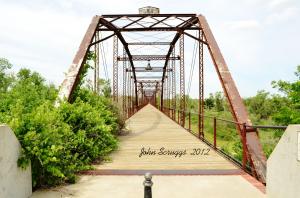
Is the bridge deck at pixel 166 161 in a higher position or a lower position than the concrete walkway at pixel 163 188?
higher

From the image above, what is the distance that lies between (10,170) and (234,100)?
242 inches

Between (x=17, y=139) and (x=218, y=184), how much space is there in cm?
330

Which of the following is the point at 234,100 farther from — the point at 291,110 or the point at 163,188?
the point at 291,110

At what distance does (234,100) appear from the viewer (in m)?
9.20

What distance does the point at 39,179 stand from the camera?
5676mm

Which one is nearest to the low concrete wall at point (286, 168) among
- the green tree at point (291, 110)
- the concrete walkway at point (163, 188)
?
the concrete walkway at point (163, 188)

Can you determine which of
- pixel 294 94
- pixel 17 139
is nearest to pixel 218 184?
pixel 17 139

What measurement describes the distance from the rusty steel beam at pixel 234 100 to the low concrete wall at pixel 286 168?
4.36ft

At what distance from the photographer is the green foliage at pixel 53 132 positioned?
205 inches

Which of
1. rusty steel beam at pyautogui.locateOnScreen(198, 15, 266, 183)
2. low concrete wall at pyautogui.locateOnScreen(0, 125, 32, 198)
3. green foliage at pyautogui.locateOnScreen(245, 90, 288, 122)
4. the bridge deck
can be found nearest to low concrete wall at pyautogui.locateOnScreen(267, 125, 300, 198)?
rusty steel beam at pyautogui.locateOnScreen(198, 15, 266, 183)

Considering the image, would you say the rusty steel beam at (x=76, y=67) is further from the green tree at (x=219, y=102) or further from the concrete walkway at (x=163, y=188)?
the green tree at (x=219, y=102)

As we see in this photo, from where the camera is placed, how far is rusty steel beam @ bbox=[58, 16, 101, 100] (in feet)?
29.8

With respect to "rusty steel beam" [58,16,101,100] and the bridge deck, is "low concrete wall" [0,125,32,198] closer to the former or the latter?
the bridge deck

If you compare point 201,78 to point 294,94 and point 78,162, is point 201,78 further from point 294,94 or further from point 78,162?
point 294,94
